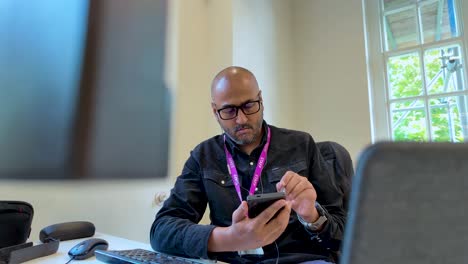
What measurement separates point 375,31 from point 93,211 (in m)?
2.36

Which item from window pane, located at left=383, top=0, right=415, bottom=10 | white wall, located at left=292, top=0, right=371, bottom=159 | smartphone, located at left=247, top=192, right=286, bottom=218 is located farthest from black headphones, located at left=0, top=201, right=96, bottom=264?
window pane, located at left=383, top=0, right=415, bottom=10

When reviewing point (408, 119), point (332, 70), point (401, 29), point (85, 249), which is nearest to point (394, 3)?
point (401, 29)

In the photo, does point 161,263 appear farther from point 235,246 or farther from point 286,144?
point 286,144

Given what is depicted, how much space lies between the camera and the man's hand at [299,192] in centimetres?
78

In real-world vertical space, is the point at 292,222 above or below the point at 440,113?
below

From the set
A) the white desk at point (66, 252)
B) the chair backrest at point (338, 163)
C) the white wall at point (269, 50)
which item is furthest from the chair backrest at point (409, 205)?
the white wall at point (269, 50)

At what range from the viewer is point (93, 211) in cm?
129

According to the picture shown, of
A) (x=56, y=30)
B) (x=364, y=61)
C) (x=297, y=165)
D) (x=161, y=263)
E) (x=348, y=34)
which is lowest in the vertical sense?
(x=161, y=263)

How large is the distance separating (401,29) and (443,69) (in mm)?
450

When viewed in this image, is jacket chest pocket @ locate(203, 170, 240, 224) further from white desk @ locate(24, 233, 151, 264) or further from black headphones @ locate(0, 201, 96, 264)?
black headphones @ locate(0, 201, 96, 264)

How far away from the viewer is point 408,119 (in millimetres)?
2248

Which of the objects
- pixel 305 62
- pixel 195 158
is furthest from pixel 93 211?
pixel 305 62

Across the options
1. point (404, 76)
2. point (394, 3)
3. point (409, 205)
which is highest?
point (394, 3)

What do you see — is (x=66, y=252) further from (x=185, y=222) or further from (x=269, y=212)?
(x=269, y=212)
